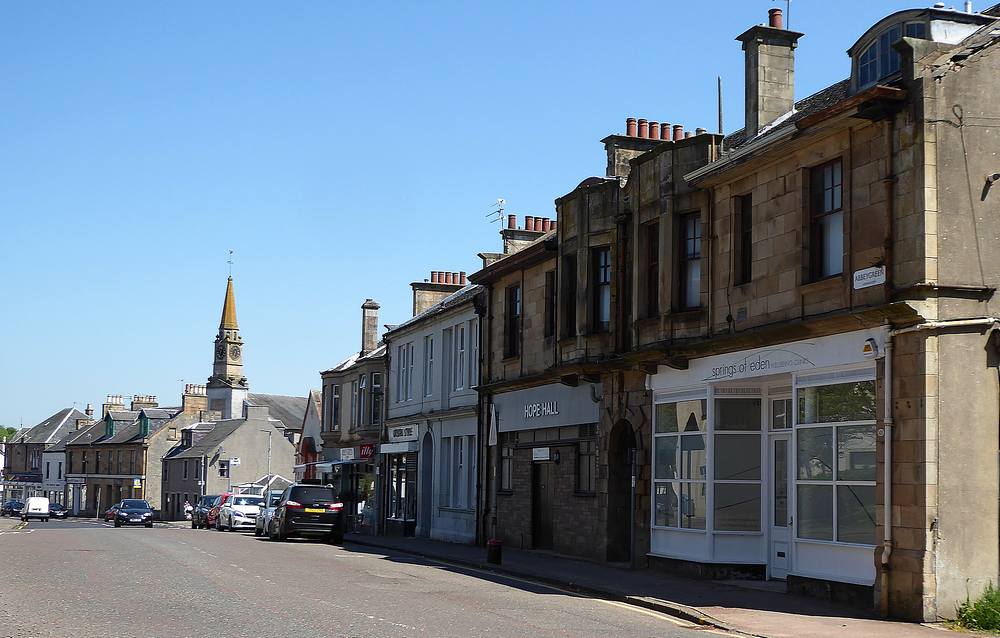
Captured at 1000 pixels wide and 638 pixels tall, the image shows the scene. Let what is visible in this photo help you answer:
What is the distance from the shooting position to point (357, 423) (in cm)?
4947

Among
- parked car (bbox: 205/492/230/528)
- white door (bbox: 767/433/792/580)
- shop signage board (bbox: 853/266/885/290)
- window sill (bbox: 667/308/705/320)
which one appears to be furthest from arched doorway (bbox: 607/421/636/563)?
parked car (bbox: 205/492/230/528)

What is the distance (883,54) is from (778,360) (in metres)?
5.01

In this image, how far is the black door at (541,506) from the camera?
97.5 feet

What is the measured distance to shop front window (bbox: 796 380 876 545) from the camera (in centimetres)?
1691

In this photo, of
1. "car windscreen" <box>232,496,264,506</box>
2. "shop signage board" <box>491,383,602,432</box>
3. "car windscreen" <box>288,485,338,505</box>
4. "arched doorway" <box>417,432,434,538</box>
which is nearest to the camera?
"shop signage board" <box>491,383,602,432</box>

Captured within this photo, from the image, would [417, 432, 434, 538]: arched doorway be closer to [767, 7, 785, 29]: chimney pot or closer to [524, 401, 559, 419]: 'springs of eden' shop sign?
[524, 401, 559, 419]: 'springs of eden' shop sign

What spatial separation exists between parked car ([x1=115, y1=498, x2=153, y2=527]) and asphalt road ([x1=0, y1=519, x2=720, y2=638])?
35.3 m

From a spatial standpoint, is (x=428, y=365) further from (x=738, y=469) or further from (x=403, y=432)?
(x=738, y=469)

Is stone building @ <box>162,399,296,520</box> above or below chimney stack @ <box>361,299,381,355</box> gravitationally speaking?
below

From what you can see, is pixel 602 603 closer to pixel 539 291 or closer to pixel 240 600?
pixel 240 600

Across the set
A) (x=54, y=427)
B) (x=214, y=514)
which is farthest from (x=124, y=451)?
(x=214, y=514)

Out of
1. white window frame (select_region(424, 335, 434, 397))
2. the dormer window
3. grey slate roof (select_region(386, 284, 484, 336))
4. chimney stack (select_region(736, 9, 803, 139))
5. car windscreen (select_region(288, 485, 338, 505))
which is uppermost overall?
chimney stack (select_region(736, 9, 803, 139))

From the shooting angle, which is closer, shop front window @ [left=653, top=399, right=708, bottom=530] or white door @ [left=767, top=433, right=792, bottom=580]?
white door @ [left=767, top=433, right=792, bottom=580]

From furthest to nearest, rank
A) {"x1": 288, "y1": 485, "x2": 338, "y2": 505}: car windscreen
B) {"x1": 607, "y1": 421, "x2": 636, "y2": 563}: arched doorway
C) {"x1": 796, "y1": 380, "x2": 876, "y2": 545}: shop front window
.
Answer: {"x1": 288, "y1": 485, "x2": 338, "y2": 505}: car windscreen → {"x1": 607, "y1": 421, "x2": 636, "y2": 563}: arched doorway → {"x1": 796, "y1": 380, "x2": 876, "y2": 545}: shop front window
